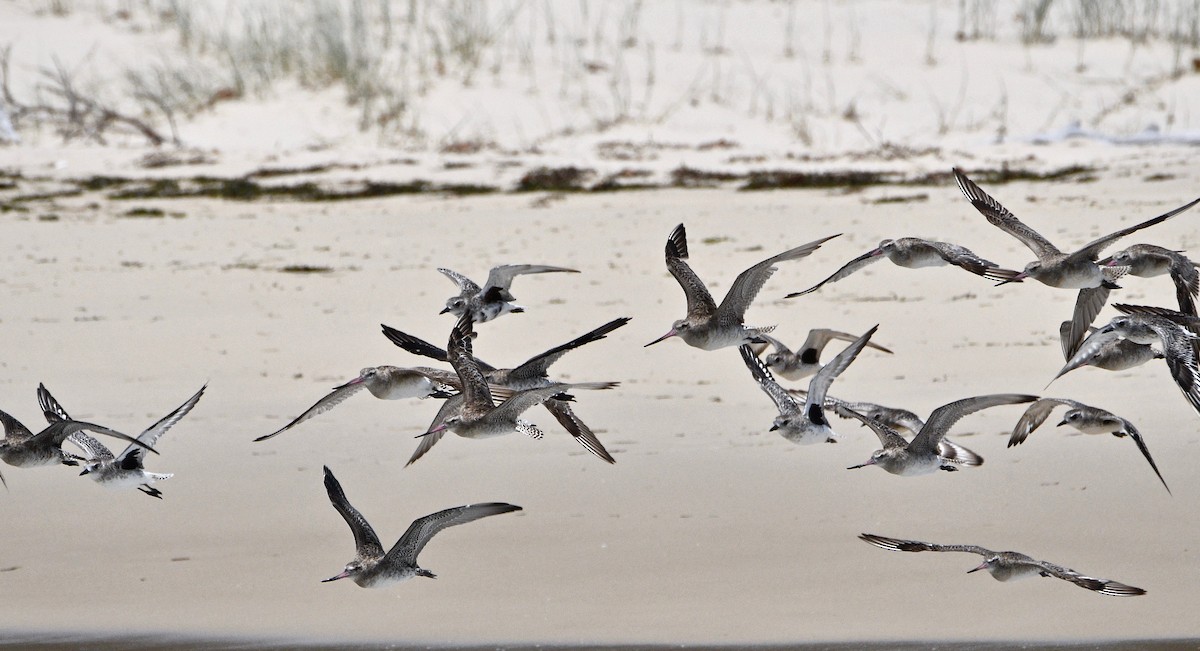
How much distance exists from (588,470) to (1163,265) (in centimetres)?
256

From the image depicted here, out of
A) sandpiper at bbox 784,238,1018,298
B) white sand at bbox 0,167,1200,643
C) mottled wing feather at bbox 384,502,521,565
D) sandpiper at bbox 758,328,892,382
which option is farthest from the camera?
sandpiper at bbox 758,328,892,382

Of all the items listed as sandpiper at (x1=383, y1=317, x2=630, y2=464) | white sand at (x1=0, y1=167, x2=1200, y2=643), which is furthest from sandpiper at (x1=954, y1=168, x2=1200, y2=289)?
sandpiper at (x1=383, y1=317, x2=630, y2=464)

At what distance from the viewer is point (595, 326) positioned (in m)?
8.99

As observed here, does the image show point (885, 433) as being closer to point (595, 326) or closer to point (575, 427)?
point (575, 427)

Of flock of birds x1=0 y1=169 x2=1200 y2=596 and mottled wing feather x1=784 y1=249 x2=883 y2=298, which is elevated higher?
mottled wing feather x1=784 y1=249 x2=883 y2=298

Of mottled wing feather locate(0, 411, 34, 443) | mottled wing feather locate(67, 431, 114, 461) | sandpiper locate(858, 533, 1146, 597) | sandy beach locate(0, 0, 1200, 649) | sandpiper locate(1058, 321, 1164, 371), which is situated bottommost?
sandy beach locate(0, 0, 1200, 649)

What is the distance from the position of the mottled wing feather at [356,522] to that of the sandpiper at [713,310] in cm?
125

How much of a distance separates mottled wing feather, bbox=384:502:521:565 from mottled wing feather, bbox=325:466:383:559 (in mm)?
76

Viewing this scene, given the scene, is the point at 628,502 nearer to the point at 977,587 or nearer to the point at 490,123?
the point at 977,587

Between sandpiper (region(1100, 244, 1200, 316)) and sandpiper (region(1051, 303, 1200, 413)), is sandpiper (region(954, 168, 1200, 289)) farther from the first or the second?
sandpiper (region(1051, 303, 1200, 413))

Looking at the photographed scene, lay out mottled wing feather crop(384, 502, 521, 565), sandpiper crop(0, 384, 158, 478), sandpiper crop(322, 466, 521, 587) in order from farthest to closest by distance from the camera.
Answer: sandpiper crop(0, 384, 158, 478), sandpiper crop(322, 466, 521, 587), mottled wing feather crop(384, 502, 521, 565)

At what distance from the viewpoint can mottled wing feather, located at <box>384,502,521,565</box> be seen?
4.55 meters

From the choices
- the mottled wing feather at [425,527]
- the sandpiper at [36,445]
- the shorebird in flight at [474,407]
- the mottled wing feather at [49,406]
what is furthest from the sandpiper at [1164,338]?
the mottled wing feather at [49,406]

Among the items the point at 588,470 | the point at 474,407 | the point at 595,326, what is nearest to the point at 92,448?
the point at 474,407
